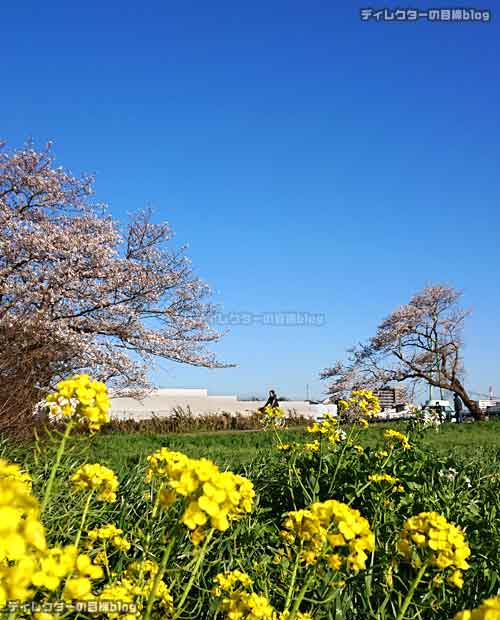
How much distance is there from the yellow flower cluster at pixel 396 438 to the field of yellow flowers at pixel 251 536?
0.02 meters

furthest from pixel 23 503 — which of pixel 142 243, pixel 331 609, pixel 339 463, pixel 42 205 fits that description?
pixel 142 243

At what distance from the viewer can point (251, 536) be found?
3680mm

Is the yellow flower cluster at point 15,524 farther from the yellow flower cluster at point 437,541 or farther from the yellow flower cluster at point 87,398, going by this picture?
the yellow flower cluster at point 437,541

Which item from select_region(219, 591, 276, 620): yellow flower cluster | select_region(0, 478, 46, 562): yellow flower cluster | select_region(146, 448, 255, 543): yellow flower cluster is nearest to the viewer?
select_region(0, 478, 46, 562): yellow flower cluster

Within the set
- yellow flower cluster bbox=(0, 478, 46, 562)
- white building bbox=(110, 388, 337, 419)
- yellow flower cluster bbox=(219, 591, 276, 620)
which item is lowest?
yellow flower cluster bbox=(219, 591, 276, 620)

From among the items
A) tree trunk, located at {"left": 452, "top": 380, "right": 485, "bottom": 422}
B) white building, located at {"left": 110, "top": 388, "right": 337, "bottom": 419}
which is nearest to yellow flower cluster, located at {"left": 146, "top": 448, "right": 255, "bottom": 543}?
white building, located at {"left": 110, "top": 388, "right": 337, "bottom": 419}

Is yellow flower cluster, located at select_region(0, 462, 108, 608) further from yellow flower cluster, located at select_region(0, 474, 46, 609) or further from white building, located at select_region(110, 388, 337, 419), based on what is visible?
white building, located at select_region(110, 388, 337, 419)

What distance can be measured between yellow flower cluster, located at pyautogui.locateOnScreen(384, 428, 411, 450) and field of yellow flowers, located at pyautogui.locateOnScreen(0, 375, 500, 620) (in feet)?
0.06

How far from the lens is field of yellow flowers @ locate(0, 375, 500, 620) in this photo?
4.56 ft

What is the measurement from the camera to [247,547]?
360 cm

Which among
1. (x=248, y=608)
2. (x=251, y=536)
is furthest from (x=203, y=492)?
(x=251, y=536)

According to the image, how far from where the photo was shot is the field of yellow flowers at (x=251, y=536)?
1.39 metres

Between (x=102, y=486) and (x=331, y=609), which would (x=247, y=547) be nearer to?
(x=331, y=609)

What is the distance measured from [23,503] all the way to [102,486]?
121cm
